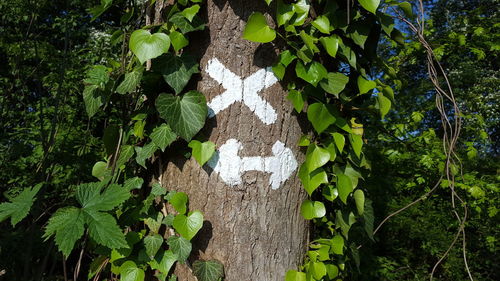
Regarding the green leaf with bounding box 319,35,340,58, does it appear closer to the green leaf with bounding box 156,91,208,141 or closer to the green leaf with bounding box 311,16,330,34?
the green leaf with bounding box 311,16,330,34

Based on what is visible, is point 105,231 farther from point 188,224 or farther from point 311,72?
point 311,72

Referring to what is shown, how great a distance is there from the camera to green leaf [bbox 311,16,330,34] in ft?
3.75

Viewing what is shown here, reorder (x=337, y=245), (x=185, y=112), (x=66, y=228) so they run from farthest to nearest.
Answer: (x=337, y=245) → (x=185, y=112) → (x=66, y=228)

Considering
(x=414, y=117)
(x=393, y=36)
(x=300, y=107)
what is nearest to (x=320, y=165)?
(x=300, y=107)

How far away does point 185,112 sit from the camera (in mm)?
1119

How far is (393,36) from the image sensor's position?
4.60ft

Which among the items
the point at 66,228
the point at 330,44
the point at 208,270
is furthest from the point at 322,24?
the point at 66,228

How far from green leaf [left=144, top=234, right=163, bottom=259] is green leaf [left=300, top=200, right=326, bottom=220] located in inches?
17.6

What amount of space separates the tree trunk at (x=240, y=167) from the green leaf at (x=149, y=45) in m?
0.13

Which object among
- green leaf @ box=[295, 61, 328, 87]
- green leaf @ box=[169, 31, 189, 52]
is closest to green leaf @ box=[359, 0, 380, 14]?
green leaf @ box=[295, 61, 328, 87]

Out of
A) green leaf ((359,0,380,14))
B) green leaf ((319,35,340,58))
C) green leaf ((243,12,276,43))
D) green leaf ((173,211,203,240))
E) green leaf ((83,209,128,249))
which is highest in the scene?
green leaf ((359,0,380,14))

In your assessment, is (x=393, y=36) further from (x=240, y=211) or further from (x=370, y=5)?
(x=240, y=211)

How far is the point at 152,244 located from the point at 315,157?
0.56 meters

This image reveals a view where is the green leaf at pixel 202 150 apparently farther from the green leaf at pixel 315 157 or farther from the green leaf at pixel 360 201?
the green leaf at pixel 360 201
